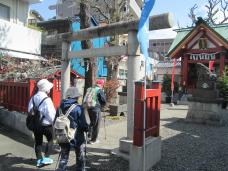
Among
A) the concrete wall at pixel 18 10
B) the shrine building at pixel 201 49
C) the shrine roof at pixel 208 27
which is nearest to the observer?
the concrete wall at pixel 18 10

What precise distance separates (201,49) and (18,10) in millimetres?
12142

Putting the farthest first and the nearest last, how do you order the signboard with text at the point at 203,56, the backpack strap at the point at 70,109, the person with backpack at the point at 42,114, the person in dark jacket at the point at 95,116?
the signboard with text at the point at 203,56
the person in dark jacket at the point at 95,116
the person with backpack at the point at 42,114
the backpack strap at the point at 70,109

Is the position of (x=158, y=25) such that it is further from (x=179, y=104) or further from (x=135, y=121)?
(x=179, y=104)

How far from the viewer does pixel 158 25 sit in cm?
636

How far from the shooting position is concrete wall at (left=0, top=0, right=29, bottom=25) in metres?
19.3

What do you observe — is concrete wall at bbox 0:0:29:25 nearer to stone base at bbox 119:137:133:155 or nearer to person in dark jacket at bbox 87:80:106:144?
person in dark jacket at bbox 87:80:106:144

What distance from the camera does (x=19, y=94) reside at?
32.3 ft

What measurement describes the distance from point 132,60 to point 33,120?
241 cm

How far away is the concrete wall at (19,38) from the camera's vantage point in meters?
17.4

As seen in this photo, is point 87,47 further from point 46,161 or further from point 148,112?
point 148,112

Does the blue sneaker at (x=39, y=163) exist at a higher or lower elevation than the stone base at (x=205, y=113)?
lower

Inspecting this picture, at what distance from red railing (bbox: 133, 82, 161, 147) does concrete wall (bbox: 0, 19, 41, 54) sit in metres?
13.0

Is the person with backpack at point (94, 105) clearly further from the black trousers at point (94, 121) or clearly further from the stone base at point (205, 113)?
the stone base at point (205, 113)

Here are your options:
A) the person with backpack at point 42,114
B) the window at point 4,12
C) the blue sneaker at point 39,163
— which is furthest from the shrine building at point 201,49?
the blue sneaker at point 39,163
